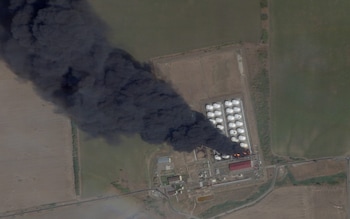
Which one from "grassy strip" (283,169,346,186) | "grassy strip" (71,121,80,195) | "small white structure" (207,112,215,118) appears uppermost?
"small white structure" (207,112,215,118)

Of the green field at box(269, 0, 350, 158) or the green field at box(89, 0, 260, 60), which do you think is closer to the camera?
the green field at box(89, 0, 260, 60)

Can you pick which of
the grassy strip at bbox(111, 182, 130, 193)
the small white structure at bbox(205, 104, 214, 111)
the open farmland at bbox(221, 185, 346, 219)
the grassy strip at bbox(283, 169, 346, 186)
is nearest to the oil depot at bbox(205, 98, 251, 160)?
the small white structure at bbox(205, 104, 214, 111)

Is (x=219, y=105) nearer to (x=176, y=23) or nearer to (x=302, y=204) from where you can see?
(x=176, y=23)

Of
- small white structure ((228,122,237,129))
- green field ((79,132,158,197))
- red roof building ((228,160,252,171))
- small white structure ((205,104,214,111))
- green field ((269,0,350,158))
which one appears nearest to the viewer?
green field ((269,0,350,158))

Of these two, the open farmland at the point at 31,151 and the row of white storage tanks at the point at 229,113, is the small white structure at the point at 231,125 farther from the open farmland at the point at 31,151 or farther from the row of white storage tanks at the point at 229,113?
the open farmland at the point at 31,151

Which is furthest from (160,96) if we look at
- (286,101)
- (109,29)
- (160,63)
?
(286,101)

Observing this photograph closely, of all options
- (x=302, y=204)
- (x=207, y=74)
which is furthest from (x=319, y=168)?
(x=207, y=74)

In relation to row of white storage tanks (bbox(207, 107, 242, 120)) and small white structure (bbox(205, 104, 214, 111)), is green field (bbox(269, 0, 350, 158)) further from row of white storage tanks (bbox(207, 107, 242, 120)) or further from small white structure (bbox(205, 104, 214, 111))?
small white structure (bbox(205, 104, 214, 111))

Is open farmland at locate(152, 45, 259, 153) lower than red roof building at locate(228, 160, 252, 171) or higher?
higher
